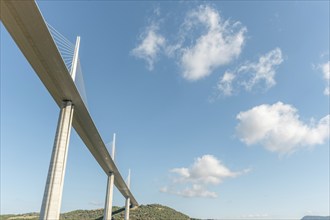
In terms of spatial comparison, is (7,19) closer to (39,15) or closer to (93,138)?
(39,15)

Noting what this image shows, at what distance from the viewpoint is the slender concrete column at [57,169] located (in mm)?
27922

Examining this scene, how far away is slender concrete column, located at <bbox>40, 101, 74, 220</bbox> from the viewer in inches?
1099

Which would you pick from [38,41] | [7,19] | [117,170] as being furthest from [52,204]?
[117,170]

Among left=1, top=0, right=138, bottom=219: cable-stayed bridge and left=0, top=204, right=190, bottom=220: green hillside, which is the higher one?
left=1, top=0, right=138, bottom=219: cable-stayed bridge

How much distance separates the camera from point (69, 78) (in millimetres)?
27469

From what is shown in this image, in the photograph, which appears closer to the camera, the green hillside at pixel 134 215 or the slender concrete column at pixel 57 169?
the slender concrete column at pixel 57 169

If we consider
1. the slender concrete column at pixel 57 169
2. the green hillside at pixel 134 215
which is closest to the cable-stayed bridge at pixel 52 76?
the slender concrete column at pixel 57 169

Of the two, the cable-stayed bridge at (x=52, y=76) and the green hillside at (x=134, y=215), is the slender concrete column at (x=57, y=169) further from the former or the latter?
the green hillside at (x=134, y=215)

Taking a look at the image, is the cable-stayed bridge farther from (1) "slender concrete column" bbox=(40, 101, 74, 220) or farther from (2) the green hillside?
(2) the green hillside

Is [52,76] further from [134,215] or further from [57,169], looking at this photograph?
[134,215]

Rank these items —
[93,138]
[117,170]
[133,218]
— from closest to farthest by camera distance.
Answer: [93,138]
[117,170]
[133,218]

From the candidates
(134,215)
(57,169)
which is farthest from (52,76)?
(134,215)

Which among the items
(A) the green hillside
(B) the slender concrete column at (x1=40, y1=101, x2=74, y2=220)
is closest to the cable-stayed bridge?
(B) the slender concrete column at (x1=40, y1=101, x2=74, y2=220)

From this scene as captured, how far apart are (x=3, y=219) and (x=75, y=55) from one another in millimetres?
134894
